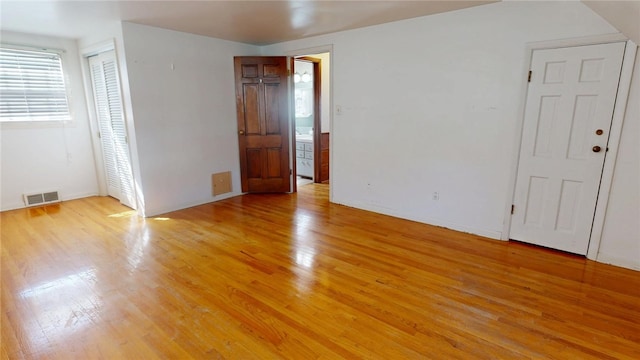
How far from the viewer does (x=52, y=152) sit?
15.2ft

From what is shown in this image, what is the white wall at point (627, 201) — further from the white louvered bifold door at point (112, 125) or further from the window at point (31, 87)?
the window at point (31, 87)

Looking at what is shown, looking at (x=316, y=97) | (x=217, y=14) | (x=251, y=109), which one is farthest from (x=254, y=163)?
(x=217, y=14)

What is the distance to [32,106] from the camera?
4371mm

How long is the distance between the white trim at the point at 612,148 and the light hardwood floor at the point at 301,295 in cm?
26

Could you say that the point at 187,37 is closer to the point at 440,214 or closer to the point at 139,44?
the point at 139,44

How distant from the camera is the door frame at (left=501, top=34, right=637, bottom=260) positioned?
8.37 feet

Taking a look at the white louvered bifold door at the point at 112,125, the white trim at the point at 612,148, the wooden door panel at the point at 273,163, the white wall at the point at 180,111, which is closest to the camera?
the white trim at the point at 612,148

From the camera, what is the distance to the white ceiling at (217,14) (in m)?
2.97

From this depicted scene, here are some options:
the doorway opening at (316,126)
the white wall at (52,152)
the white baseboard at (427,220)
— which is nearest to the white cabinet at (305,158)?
the doorway opening at (316,126)

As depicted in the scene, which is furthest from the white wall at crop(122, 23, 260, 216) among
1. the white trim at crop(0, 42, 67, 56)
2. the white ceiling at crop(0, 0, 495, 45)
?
the white trim at crop(0, 42, 67, 56)

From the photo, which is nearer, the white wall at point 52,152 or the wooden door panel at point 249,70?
the white wall at point 52,152

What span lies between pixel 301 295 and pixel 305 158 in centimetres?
404

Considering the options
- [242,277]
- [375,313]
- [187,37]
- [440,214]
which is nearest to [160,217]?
[242,277]

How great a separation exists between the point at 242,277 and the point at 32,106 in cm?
404
